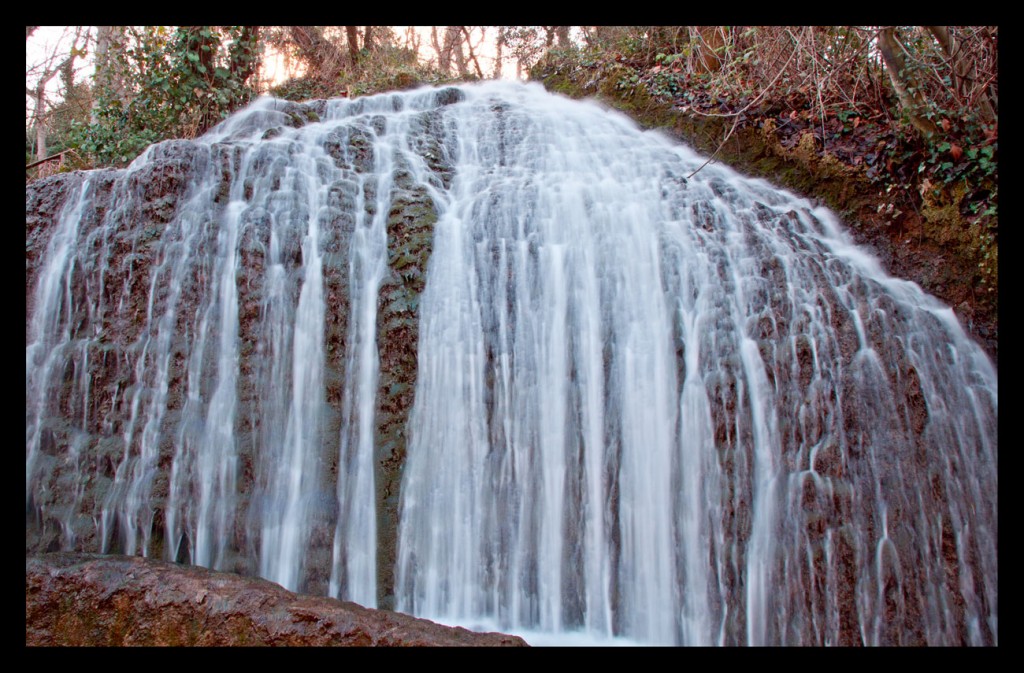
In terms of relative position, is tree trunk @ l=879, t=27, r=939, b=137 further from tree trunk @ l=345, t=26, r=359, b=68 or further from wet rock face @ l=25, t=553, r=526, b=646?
tree trunk @ l=345, t=26, r=359, b=68

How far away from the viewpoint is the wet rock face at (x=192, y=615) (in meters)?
3.05

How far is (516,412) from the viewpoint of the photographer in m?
4.61

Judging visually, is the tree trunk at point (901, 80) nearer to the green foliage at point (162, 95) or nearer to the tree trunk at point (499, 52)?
the tree trunk at point (499, 52)

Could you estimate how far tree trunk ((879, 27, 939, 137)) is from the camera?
18.0 ft

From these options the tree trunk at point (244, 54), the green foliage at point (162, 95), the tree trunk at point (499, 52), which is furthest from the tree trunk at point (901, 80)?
the tree trunk at point (244, 54)

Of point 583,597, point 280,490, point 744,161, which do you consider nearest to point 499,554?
point 583,597

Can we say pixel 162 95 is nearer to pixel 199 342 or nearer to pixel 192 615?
pixel 199 342

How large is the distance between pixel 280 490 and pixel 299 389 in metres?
0.80

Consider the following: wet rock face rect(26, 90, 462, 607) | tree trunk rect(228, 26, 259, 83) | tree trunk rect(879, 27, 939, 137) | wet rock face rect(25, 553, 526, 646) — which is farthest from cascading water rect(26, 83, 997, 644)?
tree trunk rect(228, 26, 259, 83)

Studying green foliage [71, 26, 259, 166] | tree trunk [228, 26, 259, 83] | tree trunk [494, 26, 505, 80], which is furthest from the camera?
tree trunk [494, 26, 505, 80]

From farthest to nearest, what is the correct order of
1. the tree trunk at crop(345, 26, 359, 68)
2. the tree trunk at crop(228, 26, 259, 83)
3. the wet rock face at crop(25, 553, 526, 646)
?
1. the tree trunk at crop(345, 26, 359, 68)
2. the tree trunk at crop(228, 26, 259, 83)
3. the wet rock face at crop(25, 553, 526, 646)

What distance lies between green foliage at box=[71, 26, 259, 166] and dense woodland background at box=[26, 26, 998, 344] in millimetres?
20

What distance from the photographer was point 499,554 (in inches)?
171
